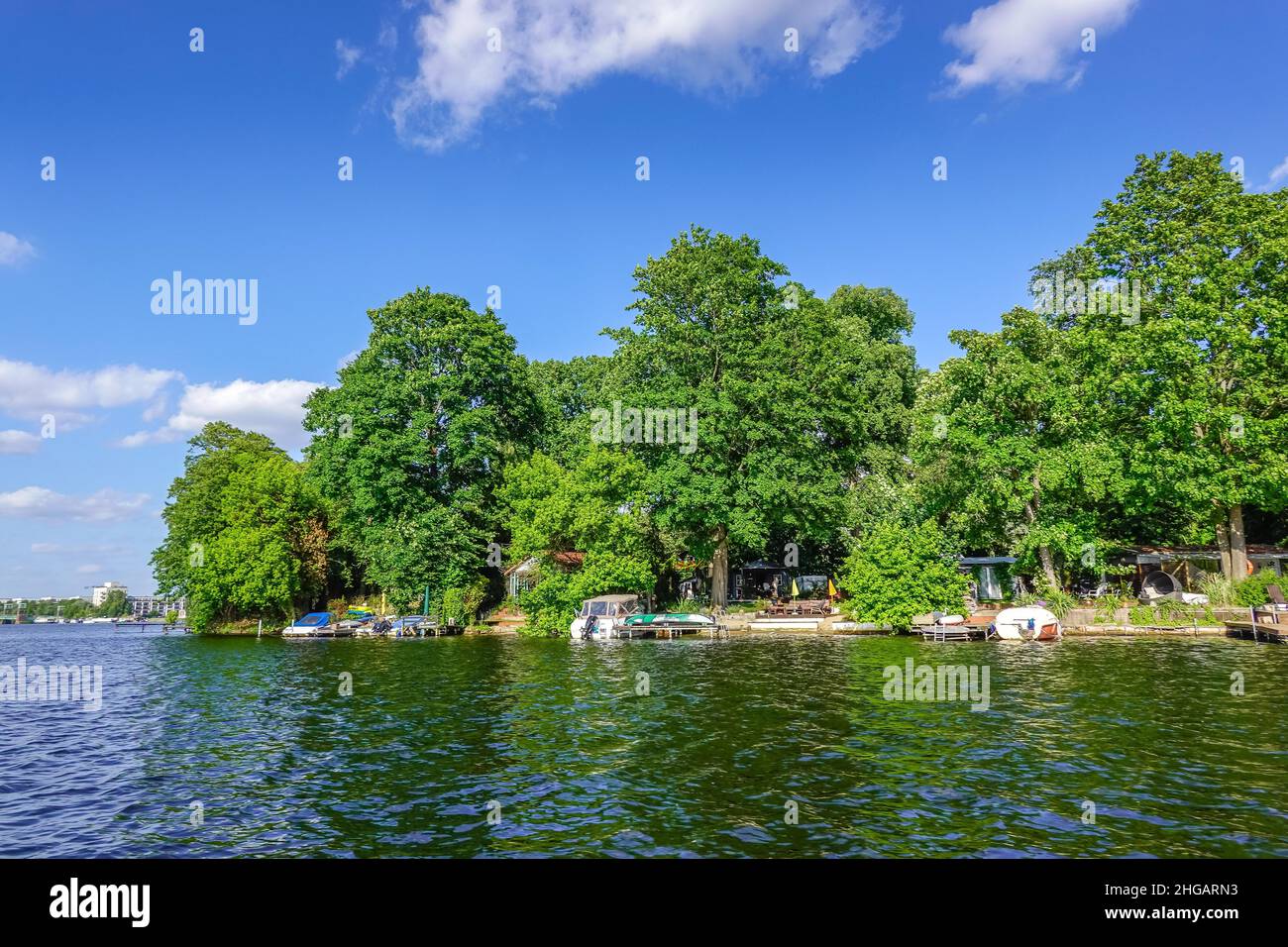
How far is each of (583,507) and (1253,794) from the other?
157 feet

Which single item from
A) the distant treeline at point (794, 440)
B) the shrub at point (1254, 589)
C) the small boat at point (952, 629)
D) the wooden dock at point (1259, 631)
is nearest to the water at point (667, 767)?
the wooden dock at point (1259, 631)

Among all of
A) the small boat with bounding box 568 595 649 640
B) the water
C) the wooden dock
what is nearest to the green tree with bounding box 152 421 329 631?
the small boat with bounding box 568 595 649 640

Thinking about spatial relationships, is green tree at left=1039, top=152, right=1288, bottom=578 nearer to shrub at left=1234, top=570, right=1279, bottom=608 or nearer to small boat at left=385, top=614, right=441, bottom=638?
shrub at left=1234, top=570, right=1279, bottom=608

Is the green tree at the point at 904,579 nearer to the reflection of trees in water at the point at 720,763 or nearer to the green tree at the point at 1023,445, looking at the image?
the green tree at the point at 1023,445

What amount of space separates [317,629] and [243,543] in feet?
34.2

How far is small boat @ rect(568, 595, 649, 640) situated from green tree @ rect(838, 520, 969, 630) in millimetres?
16633

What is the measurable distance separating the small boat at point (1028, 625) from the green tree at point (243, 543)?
5983 cm

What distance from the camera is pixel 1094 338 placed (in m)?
50.7

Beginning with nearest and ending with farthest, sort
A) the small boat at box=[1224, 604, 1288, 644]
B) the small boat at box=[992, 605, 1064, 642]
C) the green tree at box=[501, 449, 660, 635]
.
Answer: the small boat at box=[1224, 604, 1288, 644]
the small boat at box=[992, 605, 1064, 642]
the green tree at box=[501, 449, 660, 635]

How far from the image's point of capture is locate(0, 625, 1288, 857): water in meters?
12.5

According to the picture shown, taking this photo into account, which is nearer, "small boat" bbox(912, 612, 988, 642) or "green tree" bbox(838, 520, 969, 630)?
"small boat" bbox(912, 612, 988, 642)
